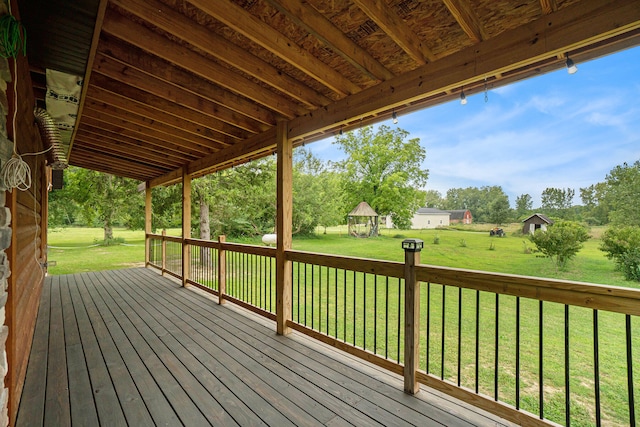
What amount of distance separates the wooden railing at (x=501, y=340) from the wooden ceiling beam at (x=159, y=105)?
5.38 feet

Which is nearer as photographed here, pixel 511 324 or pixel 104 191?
pixel 511 324

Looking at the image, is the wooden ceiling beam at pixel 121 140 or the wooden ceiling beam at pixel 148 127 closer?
the wooden ceiling beam at pixel 148 127

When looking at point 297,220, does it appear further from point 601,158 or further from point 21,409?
point 21,409

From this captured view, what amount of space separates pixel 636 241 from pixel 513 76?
590 cm

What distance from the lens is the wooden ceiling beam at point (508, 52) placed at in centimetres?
142

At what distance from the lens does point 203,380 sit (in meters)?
2.31

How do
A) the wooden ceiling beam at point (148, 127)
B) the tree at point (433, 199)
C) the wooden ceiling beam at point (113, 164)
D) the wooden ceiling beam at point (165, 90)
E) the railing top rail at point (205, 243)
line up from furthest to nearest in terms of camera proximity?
the tree at point (433, 199) → the wooden ceiling beam at point (113, 164) → the railing top rail at point (205, 243) → the wooden ceiling beam at point (148, 127) → the wooden ceiling beam at point (165, 90)

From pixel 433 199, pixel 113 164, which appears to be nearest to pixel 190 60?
pixel 113 164

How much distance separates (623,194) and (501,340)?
11.3 feet

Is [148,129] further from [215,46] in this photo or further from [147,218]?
[147,218]

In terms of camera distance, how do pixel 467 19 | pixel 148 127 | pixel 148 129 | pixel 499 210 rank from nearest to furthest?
pixel 467 19, pixel 148 127, pixel 148 129, pixel 499 210

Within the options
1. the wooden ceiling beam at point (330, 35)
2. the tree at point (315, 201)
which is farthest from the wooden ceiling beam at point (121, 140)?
the tree at point (315, 201)

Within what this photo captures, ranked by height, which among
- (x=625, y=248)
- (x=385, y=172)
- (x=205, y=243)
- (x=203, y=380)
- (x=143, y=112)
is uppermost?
(x=385, y=172)

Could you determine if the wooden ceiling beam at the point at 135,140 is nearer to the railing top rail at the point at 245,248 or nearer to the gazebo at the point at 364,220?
the railing top rail at the point at 245,248
